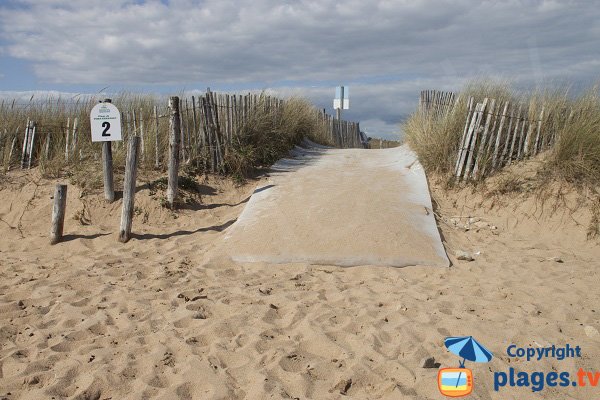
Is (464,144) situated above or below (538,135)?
below

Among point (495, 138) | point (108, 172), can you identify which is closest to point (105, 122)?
point (108, 172)

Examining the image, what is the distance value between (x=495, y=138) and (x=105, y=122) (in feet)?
19.9

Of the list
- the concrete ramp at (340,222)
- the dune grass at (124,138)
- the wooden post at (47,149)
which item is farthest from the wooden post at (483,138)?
the wooden post at (47,149)

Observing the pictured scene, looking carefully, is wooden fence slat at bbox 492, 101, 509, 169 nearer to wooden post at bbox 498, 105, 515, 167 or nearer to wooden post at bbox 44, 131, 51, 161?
wooden post at bbox 498, 105, 515, 167

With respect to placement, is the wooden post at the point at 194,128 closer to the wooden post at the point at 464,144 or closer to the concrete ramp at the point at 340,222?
the concrete ramp at the point at 340,222

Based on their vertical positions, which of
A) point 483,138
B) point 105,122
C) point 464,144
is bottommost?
point 464,144

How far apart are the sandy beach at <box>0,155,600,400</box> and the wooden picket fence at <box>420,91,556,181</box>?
1123mm

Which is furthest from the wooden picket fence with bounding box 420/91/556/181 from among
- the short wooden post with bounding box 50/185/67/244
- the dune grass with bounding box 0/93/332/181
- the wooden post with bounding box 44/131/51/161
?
the wooden post with bounding box 44/131/51/161

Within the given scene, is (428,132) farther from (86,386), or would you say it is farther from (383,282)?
(86,386)

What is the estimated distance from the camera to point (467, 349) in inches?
140

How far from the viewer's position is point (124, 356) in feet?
11.4

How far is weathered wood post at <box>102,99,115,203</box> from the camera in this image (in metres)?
7.17

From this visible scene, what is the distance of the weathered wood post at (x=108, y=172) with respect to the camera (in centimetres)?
717
